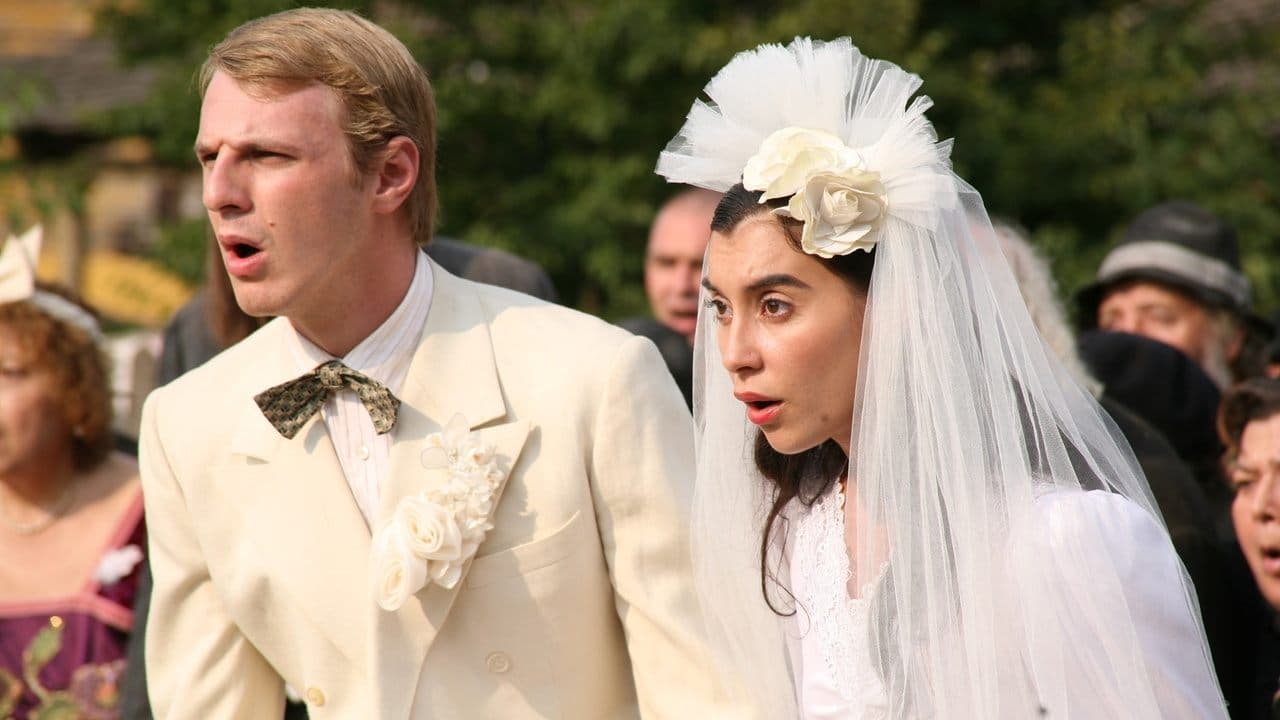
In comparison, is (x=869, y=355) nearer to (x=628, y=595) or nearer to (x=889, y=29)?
(x=628, y=595)

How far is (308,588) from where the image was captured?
9.40 feet

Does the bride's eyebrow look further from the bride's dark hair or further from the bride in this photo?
the bride's dark hair

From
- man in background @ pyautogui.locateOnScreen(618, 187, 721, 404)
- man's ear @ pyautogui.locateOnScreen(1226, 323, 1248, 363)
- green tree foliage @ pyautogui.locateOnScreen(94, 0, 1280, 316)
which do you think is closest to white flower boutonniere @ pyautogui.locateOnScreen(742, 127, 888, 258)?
man in background @ pyautogui.locateOnScreen(618, 187, 721, 404)

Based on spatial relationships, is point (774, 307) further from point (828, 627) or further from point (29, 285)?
point (29, 285)

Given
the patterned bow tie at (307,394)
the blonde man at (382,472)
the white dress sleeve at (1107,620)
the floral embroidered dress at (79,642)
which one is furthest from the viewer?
the floral embroidered dress at (79,642)

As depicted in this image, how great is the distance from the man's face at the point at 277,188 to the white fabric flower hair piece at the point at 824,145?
0.64 meters

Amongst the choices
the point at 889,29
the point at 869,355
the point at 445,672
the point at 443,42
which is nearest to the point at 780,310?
the point at 869,355

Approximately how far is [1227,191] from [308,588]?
810 cm

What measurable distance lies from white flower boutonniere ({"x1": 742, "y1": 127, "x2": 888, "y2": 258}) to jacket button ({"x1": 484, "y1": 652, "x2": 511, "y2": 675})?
96 cm

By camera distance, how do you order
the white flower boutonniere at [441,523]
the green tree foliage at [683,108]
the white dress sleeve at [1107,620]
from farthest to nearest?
1. the green tree foliage at [683,108]
2. the white flower boutonniere at [441,523]
3. the white dress sleeve at [1107,620]

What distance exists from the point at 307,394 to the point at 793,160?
42.6 inches

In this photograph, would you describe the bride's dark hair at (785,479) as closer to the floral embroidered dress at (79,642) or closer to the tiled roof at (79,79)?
the floral embroidered dress at (79,642)

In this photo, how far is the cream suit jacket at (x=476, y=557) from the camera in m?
2.81

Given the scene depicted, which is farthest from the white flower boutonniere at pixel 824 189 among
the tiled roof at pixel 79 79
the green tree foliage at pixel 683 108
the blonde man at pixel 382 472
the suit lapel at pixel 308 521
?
the tiled roof at pixel 79 79
